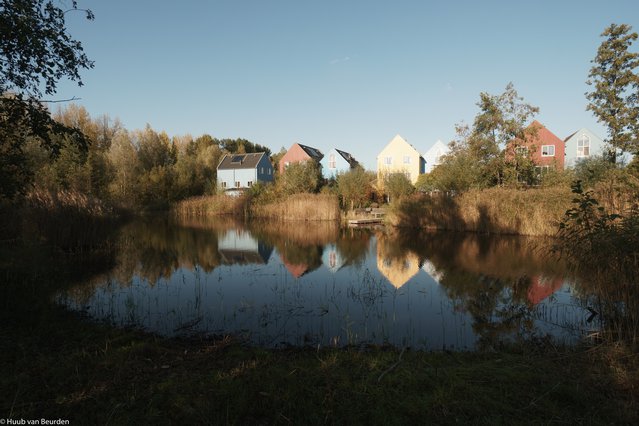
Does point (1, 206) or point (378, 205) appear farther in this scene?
point (378, 205)

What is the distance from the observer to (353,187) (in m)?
33.2

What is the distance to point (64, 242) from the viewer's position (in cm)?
1273

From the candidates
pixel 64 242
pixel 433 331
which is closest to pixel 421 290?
pixel 433 331

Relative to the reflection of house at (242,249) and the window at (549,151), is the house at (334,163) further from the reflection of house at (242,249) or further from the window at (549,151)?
the reflection of house at (242,249)

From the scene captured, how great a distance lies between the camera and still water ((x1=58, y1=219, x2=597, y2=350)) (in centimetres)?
627

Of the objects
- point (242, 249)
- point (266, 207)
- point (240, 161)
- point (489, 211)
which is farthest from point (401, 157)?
point (242, 249)

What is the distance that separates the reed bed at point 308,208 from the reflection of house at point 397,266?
1471 cm

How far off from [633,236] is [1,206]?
1551 centimetres

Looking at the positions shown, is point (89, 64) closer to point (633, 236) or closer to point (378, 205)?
point (633, 236)

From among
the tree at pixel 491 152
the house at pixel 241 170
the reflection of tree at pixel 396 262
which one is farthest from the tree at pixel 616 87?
the house at pixel 241 170

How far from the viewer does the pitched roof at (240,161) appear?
5906cm

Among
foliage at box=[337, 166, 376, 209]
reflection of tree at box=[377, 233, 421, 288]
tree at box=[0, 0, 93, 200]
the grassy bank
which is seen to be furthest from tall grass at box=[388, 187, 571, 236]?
tree at box=[0, 0, 93, 200]

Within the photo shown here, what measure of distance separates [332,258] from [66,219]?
984 cm

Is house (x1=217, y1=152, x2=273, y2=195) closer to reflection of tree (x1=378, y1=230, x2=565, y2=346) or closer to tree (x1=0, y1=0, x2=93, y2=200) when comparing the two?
reflection of tree (x1=378, y1=230, x2=565, y2=346)
